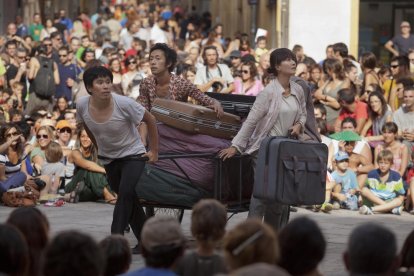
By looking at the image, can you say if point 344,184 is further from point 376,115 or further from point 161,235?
point 161,235

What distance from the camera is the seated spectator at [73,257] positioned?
5902 mm

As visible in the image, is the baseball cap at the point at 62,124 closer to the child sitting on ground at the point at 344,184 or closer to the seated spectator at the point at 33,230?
the child sitting on ground at the point at 344,184

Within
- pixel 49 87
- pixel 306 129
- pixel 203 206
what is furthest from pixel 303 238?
pixel 49 87

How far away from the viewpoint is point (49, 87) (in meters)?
22.5

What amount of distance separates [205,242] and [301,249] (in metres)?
0.87

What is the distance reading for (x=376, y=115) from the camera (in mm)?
17125

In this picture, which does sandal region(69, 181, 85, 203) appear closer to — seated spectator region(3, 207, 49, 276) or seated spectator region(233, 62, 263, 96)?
seated spectator region(233, 62, 263, 96)

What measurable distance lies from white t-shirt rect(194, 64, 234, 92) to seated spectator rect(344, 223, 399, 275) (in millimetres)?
13546

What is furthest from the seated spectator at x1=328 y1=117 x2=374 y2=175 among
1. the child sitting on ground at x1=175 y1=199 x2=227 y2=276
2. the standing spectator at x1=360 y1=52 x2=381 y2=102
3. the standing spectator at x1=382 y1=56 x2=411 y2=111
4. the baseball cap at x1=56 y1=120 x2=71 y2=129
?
the child sitting on ground at x1=175 y1=199 x2=227 y2=276

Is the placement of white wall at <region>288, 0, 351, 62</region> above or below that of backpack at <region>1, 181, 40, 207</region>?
above

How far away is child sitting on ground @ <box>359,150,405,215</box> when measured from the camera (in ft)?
50.2

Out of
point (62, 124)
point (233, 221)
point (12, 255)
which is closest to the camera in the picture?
point (12, 255)

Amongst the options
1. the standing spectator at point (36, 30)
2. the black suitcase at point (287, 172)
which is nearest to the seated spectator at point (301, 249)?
the black suitcase at point (287, 172)

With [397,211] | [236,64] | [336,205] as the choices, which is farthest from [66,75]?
[397,211]
